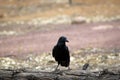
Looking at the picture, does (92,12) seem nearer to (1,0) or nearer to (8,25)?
(8,25)

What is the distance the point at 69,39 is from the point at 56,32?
3.67 metres

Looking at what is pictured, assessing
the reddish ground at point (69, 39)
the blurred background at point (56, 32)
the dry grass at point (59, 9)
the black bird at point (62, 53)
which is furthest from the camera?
the dry grass at point (59, 9)

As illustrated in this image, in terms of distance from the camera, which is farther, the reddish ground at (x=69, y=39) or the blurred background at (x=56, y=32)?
the reddish ground at (x=69, y=39)

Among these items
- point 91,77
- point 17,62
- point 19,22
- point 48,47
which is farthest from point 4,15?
point 91,77

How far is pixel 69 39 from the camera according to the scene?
20562 mm

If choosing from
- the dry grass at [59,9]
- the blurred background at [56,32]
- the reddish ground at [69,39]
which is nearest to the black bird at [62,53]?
the blurred background at [56,32]

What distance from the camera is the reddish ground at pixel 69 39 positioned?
17.8 metres

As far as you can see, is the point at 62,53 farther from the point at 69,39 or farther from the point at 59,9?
the point at 59,9

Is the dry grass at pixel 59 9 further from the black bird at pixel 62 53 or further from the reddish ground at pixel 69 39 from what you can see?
the black bird at pixel 62 53

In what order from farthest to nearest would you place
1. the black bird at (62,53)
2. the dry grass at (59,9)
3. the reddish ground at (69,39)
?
the dry grass at (59,9) < the reddish ground at (69,39) < the black bird at (62,53)

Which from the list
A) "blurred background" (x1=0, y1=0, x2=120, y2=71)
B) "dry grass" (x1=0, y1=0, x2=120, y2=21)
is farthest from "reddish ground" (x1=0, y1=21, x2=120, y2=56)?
"dry grass" (x1=0, y1=0, x2=120, y2=21)

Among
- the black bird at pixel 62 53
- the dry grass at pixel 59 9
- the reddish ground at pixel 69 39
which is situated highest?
the dry grass at pixel 59 9

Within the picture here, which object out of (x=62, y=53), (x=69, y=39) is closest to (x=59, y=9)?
(x=69, y=39)

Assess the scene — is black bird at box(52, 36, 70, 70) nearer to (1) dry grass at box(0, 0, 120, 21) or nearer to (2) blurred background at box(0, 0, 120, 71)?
(2) blurred background at box(0, 0, 120, 71)
